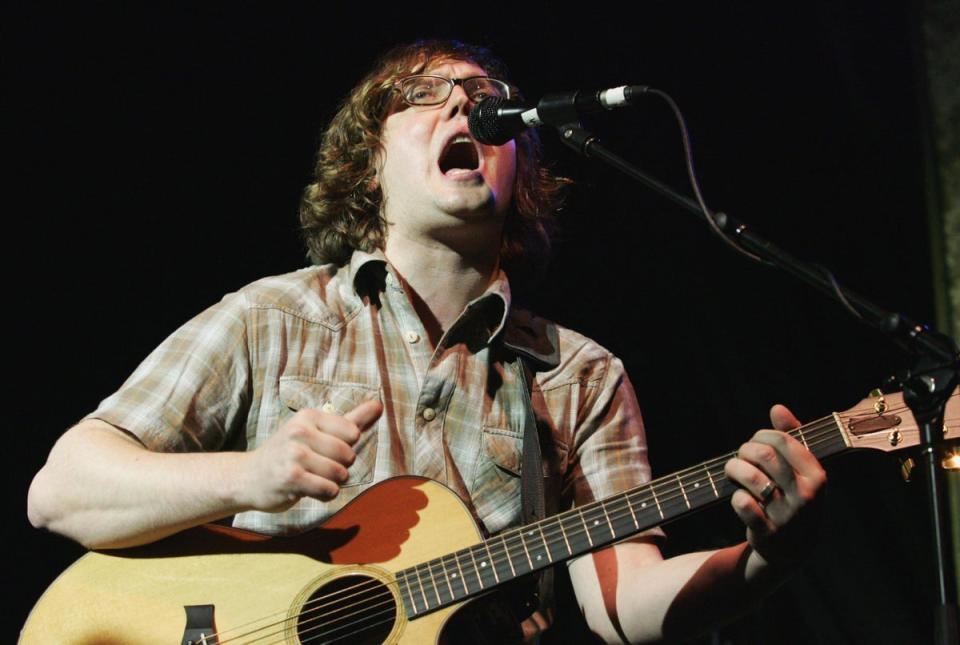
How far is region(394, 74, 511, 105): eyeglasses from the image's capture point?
315 cm

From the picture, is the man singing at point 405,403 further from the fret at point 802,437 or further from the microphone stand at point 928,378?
the microphone stand at point 928,378

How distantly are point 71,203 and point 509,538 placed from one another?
2313mm

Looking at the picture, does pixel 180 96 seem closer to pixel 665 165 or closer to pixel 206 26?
pixel 206 26

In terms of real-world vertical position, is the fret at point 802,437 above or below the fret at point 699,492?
above

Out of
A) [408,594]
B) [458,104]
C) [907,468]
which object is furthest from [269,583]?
[458,104]

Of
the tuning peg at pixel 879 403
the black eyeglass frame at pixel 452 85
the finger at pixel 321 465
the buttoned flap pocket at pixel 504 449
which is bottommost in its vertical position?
the tuning peg at pixel 879 403

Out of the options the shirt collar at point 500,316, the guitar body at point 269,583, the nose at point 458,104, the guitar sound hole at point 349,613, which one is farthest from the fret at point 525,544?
the nose at point 458,104

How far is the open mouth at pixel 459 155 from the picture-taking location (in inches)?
120

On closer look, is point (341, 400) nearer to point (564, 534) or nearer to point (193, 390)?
point (193, 390)

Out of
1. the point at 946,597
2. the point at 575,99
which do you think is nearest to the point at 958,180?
the point at 575,99

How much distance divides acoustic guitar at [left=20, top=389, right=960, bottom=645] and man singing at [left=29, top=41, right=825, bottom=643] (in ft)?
0.34

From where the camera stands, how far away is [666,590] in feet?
8.61

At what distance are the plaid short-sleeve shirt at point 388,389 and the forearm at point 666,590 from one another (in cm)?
25

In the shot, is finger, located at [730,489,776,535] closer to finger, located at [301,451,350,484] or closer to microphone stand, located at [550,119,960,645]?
microphone stand, located at [550,119,960,645]
